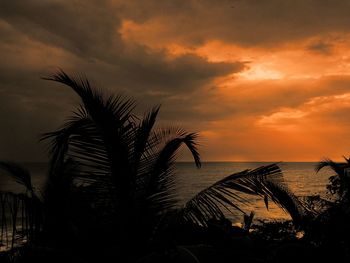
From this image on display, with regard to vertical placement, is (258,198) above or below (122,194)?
below

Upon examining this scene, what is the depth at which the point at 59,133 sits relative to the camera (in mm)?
4480

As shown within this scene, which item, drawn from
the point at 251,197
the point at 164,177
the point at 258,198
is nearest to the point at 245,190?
the point at 164,177

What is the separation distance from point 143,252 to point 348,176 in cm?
695

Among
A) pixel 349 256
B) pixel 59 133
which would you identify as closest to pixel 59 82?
pixel 59 133

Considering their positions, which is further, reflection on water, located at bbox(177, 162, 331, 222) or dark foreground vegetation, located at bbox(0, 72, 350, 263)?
reflection on water, located at bbox(177, 162, 331, 222)

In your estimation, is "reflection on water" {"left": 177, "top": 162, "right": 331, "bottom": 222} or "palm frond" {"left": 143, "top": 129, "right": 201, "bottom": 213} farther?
"reflection on water" {"left": 177, "top": 162, "right": 331, "bottom": 222}

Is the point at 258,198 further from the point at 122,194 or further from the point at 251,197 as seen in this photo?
the point at 122,194

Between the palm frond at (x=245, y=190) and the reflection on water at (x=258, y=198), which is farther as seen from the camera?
the reflection on water at (x=258, y=198)

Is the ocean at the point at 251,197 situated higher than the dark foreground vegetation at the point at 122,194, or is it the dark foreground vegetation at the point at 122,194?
the dark foreground vegetation at the point at 122,194

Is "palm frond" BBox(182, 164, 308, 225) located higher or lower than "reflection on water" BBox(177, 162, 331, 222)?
higher

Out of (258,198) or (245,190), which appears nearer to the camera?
(245,190)

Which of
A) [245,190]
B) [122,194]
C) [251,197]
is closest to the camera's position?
[245,190]

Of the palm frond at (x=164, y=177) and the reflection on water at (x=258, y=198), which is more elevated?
the palm frond at (x=164, y=177)

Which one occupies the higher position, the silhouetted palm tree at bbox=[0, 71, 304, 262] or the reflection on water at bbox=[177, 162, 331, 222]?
the silhouetted palm tree at bbox=[0, 71, 304, 262]
